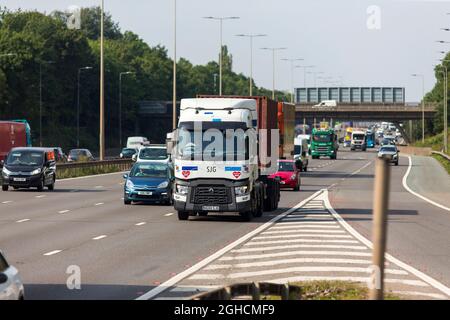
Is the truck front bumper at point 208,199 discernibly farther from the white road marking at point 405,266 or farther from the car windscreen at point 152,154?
the car windscreen at point 152,154

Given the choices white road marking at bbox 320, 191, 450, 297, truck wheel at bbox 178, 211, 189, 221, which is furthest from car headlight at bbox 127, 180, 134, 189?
white road marking at bbox 320, 191, 450, 297

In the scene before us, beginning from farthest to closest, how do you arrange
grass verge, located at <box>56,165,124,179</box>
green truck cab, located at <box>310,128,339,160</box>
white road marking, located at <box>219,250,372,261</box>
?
green truck cab, located at <box>310,128,339,160</box>
grass verge, located at <box>56,165,124,179</box>
white road marking, located at <box>219,250,372,261</box>

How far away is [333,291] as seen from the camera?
51.0ft

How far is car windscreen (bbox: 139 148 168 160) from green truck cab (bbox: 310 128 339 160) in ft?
186

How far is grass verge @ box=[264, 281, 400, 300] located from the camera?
14.9 meters

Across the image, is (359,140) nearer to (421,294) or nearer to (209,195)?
(209,195)

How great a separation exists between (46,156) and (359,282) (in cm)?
3284

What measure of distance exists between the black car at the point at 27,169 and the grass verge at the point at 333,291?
105ft

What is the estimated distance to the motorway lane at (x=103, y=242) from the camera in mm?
17578

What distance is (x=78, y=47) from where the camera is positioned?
139 meters

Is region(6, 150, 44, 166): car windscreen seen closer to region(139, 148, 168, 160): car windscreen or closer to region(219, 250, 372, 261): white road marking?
region(139, 148, 168, 160): car windscreen

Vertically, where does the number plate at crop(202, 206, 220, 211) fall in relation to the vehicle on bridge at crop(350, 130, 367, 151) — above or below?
above

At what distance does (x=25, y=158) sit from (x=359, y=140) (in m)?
121

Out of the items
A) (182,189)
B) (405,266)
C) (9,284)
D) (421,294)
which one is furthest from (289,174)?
(9,284)
